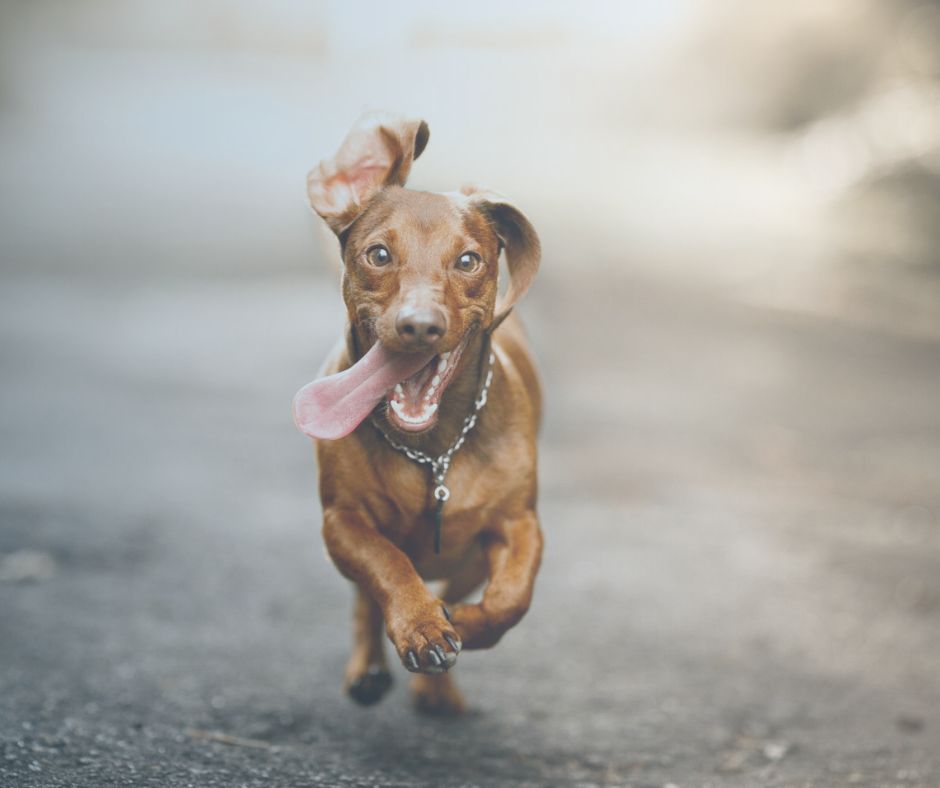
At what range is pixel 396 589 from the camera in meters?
3.11

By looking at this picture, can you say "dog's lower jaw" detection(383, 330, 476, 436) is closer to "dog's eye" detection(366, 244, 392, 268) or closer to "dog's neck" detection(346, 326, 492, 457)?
"dog's neck" detection(346, 326, 492, 457)

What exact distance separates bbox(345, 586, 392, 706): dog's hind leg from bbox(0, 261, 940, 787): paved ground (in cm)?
12

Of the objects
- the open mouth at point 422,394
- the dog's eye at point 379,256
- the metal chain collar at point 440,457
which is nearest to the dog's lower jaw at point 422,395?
the open mouth at point 422,394

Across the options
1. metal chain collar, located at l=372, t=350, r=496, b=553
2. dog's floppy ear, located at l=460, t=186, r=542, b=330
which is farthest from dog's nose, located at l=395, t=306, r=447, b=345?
metal chain collar, located at l=372, t=350, r=496, b=553

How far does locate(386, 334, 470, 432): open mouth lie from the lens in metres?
2.99

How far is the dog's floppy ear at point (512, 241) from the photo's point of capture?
10.5ft

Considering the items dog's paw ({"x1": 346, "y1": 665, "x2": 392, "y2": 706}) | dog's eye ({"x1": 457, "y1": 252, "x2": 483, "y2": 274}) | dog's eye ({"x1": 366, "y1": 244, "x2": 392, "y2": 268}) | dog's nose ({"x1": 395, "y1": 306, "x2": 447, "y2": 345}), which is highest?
dog's eye ({"x1": 457, "y1": 252, "x2": 483, "y2": 274})

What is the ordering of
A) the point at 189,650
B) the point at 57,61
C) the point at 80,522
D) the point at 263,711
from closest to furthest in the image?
the point at 263,711 < the point at 189,650 < the point at 80,522 < the point at 57,61

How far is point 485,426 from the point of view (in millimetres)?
3395

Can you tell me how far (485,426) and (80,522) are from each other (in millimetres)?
3038

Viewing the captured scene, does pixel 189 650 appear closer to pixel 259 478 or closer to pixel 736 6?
pixel 259 478

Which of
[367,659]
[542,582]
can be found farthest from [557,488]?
[367,659]

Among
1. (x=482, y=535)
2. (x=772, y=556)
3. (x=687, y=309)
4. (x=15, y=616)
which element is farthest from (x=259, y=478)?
(x=687, y=309)

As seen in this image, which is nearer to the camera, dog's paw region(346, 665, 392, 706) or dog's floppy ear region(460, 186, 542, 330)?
dog's floppy ear region(460, 186, 542, 330)
